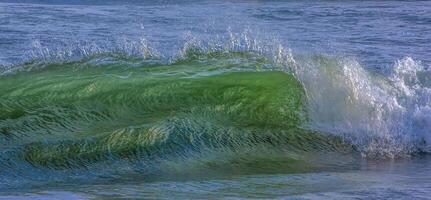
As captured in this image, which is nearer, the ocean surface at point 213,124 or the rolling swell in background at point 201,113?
the ocean surface at point 213,124

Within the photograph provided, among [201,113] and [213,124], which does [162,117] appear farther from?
[213,124]

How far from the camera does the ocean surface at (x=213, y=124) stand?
25.4 feet

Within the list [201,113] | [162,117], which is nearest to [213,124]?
[201,113]

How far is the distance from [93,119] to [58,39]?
6.82 metres

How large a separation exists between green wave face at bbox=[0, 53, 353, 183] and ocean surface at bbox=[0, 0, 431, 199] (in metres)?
0.02

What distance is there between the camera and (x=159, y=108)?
33.1ft

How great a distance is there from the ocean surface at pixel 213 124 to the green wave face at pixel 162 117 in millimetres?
18

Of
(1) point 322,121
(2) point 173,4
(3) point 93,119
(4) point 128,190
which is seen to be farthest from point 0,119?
(2) point 173,4

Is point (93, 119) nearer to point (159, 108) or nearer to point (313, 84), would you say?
point (159, 108)

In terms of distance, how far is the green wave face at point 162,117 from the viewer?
8.57 metres

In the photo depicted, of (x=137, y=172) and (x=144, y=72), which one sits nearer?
(x=137, y=172)

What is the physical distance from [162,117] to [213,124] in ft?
1.73

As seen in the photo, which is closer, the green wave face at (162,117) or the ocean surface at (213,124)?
the ocean surface at (213,124)

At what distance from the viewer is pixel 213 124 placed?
9531mm
